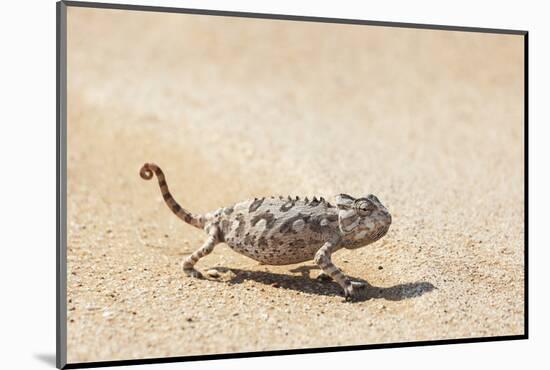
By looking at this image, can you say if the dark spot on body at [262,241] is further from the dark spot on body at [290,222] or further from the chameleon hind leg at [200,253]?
the chameleon hind leg at [200,253]

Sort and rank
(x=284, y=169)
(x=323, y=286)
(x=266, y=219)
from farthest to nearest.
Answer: (x=284, y=169) < (x=323, y=286) < (x=266, y=219)

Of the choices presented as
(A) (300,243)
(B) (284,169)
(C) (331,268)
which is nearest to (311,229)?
(A) (300,243)

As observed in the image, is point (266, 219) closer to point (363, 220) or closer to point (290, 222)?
point (290, 222)

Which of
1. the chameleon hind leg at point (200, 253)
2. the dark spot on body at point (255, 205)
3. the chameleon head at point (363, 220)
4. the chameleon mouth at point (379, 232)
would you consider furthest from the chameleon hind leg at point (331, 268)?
the chameleon hind leg at point (200, 253)

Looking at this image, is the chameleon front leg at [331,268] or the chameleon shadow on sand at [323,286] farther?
the chameleon shadow on sand at [323,286]

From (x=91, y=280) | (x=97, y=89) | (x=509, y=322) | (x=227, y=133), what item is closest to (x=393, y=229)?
(x=509, y=322)

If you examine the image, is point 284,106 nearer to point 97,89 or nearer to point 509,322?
point 97,89

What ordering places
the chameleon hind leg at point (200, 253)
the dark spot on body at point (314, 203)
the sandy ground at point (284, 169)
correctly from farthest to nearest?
the chameleon hind leg at point (200, 253) < the dark spot on body at point (314, 203) < the sandy ground at point (284, 169)

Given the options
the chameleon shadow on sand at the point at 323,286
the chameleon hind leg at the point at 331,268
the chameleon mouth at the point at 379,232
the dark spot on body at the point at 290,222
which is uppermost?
the dark spot on body at the point at 290,222
